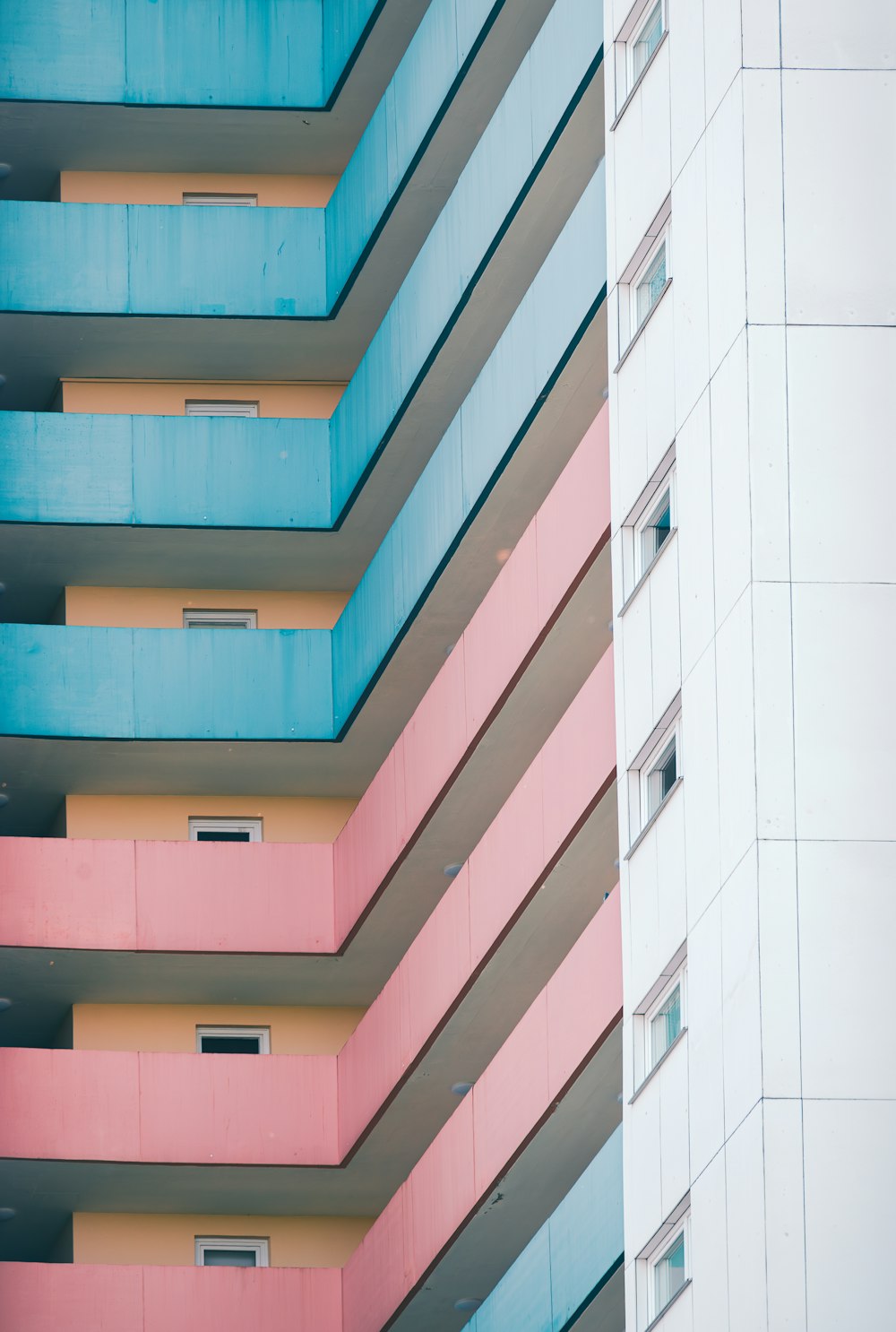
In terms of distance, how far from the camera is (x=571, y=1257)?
2658cm

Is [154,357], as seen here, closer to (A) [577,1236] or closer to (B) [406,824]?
(B) [406,824]

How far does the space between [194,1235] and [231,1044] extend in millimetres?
2389

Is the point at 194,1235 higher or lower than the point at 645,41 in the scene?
lower

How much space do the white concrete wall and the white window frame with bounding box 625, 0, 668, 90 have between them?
734mm

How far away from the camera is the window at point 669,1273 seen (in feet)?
78.6

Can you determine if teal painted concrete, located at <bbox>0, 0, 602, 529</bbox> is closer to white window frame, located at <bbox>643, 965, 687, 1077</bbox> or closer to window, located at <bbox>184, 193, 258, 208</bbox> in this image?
window, located at <bbox>184, 193, 258, 208</bbox>

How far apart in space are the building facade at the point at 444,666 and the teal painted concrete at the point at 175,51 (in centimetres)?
7

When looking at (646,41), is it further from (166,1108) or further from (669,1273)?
(166,1108)

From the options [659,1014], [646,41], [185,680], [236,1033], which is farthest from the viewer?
[185,680]

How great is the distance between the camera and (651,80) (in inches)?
1047

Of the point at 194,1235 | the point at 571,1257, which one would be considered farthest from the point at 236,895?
the point at 571,1257

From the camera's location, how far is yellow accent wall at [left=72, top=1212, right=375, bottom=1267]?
118 feet

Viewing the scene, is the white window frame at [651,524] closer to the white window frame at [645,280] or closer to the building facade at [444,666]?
the building facade at [444,666]

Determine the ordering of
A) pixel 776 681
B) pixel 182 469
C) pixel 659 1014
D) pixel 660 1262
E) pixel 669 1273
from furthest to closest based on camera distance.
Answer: pixel 182 469, pixel 659 1014, pixel 660 1262, pixel 669 1273, pixel 776 681
